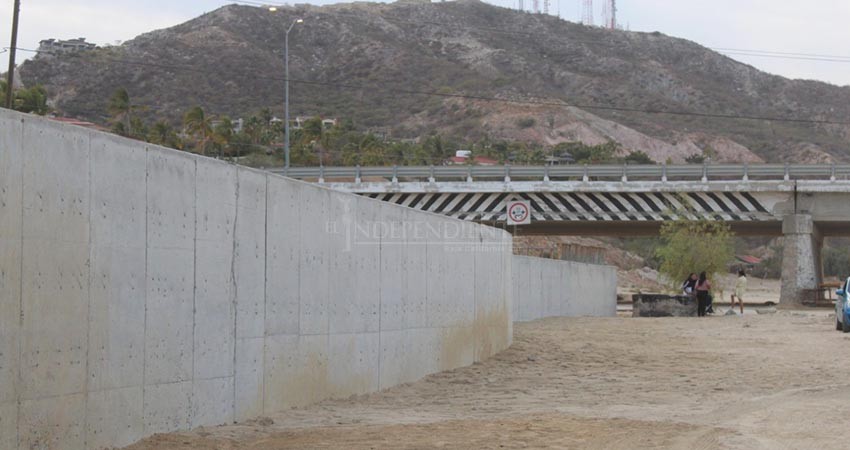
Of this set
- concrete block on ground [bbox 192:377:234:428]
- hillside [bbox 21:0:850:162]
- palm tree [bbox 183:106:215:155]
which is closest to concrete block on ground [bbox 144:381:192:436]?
concrete block on ground [bbox 192:377:234:428]

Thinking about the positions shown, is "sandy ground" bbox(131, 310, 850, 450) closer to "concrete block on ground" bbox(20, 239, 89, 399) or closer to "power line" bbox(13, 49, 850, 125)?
"concrete block on ground" bbox(20, 239, 89, 399)

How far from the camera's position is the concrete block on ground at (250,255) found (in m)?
11.6

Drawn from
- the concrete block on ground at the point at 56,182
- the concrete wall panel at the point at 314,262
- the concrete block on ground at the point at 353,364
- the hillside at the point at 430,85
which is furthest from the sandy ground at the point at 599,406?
the hillside at the point at 430,85

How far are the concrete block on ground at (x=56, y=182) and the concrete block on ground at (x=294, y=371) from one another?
3752 millimetres

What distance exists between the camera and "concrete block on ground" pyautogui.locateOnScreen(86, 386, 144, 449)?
29.8ft

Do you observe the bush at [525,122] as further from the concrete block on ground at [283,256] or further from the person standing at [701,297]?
the concrete block on ground at [283,256]

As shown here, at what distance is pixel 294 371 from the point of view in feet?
42.5

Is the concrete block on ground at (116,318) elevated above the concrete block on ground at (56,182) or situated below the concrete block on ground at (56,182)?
below

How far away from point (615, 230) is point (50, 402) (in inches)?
2295

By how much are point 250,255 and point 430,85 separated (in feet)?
530

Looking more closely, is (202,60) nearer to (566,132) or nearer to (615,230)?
(566,132)

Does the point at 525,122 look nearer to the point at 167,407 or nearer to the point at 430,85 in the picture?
the point at 430,85

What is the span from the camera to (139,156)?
977 cm

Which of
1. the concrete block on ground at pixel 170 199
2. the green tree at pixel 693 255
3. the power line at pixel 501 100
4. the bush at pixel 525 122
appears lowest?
the green tree at pixel 693 255
